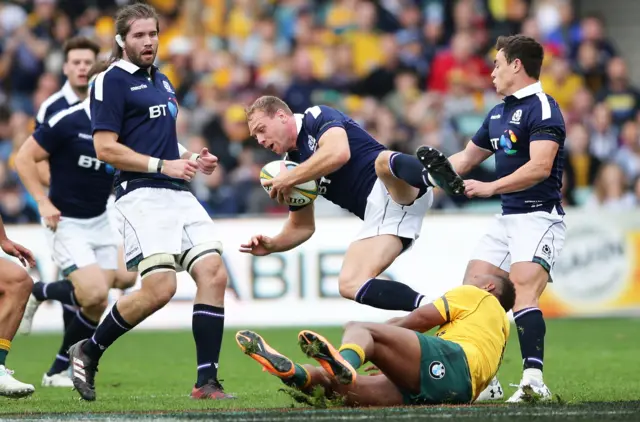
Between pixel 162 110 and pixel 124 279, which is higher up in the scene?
pixel 162 110

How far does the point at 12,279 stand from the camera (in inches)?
308

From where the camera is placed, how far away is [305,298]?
14.8 meters

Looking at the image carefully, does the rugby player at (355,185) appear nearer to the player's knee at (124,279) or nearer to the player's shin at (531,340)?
the player's shin at (531,340)

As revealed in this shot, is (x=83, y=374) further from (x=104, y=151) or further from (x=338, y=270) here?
(x=338, y=270)

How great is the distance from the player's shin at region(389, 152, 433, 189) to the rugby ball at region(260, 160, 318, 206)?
0.62 meters

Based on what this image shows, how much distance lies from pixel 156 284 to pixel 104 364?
3.71 m

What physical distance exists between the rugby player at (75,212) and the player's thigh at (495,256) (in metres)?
3.25

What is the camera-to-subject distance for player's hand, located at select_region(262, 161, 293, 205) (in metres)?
7.78

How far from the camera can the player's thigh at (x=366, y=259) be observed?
7639 millimetres

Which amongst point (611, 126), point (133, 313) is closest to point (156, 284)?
point (133, 313)

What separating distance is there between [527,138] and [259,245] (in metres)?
1.99

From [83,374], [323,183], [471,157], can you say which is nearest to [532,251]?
[471,157]

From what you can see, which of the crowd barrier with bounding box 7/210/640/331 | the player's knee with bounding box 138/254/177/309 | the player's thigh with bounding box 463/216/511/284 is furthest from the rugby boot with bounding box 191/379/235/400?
the crowd barrier with bounding box 7/210/640/331

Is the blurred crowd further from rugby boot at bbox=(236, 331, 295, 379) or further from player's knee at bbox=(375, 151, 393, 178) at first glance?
rugby boot at bbox=(236, 331, 295, 379)
